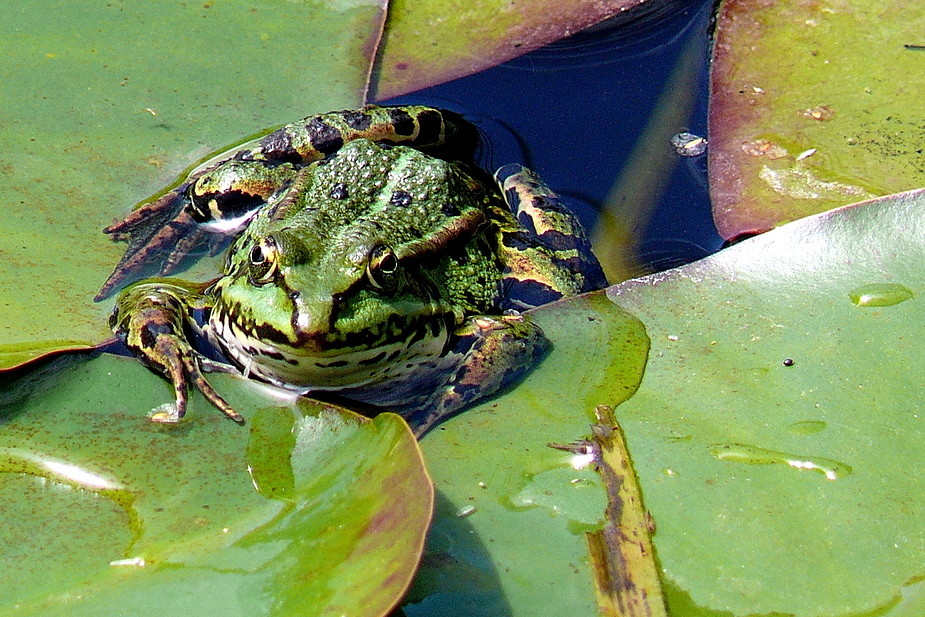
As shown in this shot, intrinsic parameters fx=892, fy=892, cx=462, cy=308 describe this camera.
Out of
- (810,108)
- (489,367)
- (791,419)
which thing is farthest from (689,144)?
(791,419)

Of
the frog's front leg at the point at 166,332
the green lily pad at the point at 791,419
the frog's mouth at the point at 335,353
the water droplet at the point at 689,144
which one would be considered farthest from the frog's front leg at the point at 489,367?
the water droplet at the point at 689,144

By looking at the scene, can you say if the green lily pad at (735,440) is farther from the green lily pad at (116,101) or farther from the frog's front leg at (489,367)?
the green lily pad at (116,101)

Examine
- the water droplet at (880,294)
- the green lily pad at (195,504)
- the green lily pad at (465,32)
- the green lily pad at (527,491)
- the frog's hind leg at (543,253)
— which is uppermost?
the green lily pad at (465,32)

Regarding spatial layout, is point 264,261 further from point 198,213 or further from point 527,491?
point 527,491

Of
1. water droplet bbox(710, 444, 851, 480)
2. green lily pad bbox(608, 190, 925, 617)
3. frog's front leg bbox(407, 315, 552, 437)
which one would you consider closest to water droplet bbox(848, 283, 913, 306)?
green lily pad bbox(608, 190, 925, 617)

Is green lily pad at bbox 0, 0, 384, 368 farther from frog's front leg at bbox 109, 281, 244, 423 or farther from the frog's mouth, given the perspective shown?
the frog's mouth

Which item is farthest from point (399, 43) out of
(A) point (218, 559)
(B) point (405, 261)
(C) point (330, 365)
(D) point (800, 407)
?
(A) point (218, 559)
